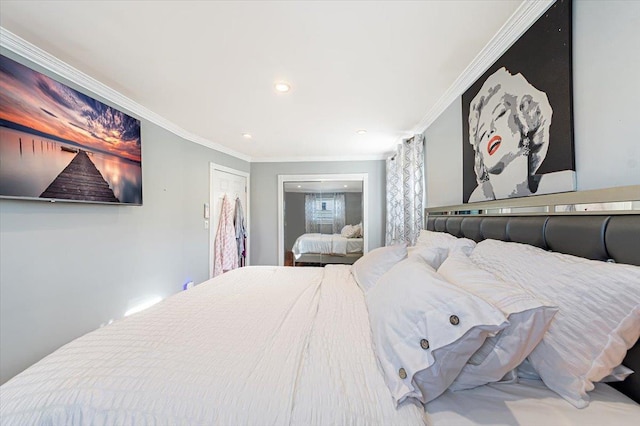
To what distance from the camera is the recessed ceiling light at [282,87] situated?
1808 mm

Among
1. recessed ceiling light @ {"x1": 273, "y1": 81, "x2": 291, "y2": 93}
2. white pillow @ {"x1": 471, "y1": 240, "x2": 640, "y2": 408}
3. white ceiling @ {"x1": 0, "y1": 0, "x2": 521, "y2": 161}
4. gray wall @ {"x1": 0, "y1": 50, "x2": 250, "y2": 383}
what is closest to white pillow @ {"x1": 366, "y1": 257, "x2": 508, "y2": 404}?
white pillow @ {"x1": 471, "y1": 240, "x2": 640, "y2": 408}

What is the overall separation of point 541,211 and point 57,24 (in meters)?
2.72

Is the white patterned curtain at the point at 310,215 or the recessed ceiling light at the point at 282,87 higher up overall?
the recessed ceiling light at the point at 282,87

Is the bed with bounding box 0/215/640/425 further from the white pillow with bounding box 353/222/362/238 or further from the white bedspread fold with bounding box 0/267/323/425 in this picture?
the white pillow with bounding box 353/222/362/238

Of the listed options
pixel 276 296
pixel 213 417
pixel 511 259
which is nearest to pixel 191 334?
pixel 213 417

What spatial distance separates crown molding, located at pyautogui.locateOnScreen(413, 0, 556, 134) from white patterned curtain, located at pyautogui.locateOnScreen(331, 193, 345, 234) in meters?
2.36

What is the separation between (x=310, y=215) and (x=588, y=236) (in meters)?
3.70

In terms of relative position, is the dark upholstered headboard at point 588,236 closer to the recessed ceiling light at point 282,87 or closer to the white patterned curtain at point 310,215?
the recessed ceiling light at point 282,87

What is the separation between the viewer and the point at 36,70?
4.89ft

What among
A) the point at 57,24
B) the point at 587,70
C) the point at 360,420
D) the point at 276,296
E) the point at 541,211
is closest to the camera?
the point at 360,420

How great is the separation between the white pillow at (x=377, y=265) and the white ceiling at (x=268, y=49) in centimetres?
133

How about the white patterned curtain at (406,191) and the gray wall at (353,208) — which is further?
the gray wall at (353,208)

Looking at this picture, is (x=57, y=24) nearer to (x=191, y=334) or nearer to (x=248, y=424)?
(x=191, y=334)

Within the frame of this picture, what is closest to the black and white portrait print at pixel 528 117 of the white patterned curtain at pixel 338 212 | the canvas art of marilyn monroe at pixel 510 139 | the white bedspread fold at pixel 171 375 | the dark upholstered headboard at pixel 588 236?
the canvas art of marilyn monroe at pixel 510 139
